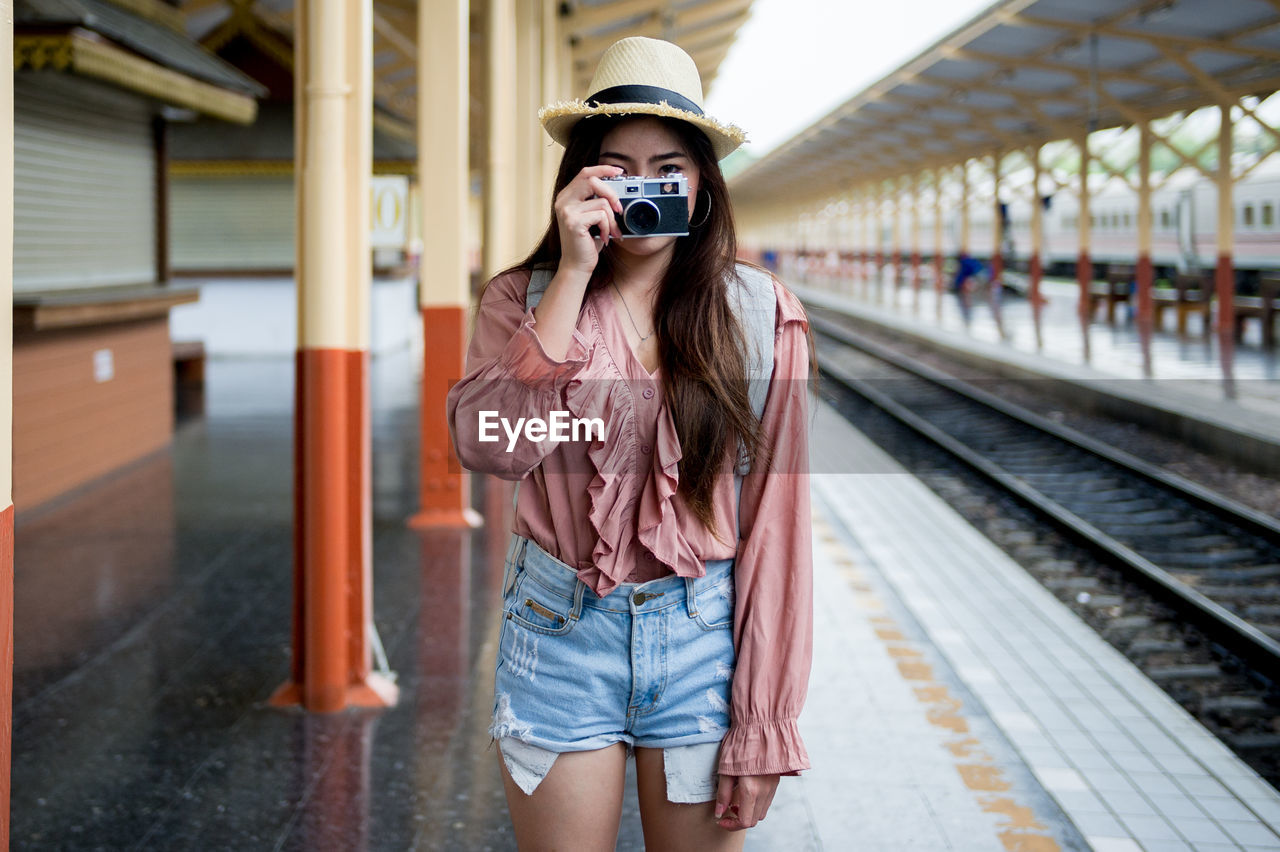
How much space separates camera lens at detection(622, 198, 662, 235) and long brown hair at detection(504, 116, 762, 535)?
0.13m

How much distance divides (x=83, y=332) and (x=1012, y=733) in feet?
23.8

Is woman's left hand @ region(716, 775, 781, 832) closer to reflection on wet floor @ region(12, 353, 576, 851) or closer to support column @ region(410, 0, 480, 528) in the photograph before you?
reflection on wet floor @ region(12, 353, 576, 851)

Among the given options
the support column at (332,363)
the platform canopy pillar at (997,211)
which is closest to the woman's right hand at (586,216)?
the support column at (332,363)

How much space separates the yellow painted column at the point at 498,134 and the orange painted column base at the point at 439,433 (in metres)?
1.28

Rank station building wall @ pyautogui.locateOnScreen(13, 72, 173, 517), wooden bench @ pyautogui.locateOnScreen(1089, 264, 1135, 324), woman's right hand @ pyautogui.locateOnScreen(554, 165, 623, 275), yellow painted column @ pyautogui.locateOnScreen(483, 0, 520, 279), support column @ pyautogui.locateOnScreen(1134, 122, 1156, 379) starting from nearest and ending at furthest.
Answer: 1. woman's right hand @ pyautogui.locateOnScreen(554, 165, 623, 275)
2. station building wall @ pyautogui.locateOnScreen(13, 72, 173, 517)
3. yellow painted column @ pyautogui.locateOnScreen(483, 0, 520, 279)
4. support column @ pyautogui.locateOnScreen(1134, 122, 1156, 379)
5. wooden bench @ pyautogui.locateOnScreen(1089, 264, 1135, 324)

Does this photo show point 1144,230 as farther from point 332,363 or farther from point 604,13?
point 332,363

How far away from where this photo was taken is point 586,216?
5.76 feet

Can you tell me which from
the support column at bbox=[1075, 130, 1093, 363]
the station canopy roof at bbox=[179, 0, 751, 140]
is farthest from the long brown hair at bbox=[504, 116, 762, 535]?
the support column at bbox=[1075, 130, 1093, 363]

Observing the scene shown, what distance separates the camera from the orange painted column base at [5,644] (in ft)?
6.67

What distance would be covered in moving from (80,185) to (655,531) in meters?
8.81

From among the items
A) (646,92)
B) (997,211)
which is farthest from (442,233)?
(997,211)

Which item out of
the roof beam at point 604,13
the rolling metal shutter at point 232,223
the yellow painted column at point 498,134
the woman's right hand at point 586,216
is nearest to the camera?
the woman's right hand at point 586,216

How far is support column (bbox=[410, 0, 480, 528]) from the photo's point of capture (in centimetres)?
720

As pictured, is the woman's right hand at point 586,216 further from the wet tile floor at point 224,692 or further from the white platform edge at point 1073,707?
the white platform edge at point 1073,707
